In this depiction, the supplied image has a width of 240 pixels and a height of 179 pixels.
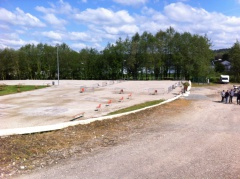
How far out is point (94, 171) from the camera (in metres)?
7.71

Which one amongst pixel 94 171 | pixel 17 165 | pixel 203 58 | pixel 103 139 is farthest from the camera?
pixel 203 58

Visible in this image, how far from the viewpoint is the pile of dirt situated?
8.47m

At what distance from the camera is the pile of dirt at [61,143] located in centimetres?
847

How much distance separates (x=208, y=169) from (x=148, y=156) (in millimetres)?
2060

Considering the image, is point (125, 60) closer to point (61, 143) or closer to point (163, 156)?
point (61, 143)

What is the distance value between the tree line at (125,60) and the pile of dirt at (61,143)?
48.3 m

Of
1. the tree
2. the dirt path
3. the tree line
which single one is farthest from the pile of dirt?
the tree

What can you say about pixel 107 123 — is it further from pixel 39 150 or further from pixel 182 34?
pixel 182 34

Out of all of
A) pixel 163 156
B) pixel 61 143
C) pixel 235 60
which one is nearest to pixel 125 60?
pixel 235 60

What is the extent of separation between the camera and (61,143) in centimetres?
1069

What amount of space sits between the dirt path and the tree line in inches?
1993

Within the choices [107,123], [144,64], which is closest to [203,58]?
[144,64]

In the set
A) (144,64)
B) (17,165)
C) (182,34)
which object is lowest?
(17,165)

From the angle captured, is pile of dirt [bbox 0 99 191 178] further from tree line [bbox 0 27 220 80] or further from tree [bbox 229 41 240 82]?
tree [bbox 229 41 240 82]
